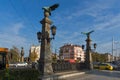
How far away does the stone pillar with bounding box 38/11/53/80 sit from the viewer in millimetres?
18464

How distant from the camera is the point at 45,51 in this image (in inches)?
747

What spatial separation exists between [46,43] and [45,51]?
0.74 meters

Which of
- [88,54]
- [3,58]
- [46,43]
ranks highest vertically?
[46,43]

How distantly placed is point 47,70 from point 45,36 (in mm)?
3033

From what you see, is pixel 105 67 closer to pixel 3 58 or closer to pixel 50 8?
pixel 50 8

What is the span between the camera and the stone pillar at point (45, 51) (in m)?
18.5

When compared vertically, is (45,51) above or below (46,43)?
below

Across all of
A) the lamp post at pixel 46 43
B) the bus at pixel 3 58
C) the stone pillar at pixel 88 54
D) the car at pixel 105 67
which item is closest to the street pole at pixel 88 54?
the stone pillar at pixel 88 54

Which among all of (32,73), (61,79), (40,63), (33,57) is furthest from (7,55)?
(33,57)

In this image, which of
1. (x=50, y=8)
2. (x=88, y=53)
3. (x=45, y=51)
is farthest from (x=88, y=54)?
(x=45, y=51)

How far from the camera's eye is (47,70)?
1856 centimetres

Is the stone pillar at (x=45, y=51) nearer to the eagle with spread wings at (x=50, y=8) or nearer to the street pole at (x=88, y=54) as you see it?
the eagle with spread wings at (x=50, y=8)

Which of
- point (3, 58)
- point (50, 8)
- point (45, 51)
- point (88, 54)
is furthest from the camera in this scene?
point (88, 54)

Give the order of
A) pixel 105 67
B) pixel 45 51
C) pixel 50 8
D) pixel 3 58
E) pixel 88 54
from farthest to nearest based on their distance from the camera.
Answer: pixel 105 67 → pixel 88 54 → pixel 3 58 → pixel 50 8 → pixel 45 51
